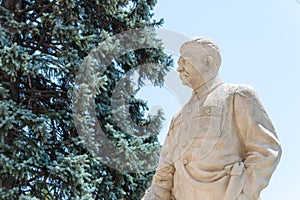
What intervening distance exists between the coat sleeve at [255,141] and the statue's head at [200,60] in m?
0.27

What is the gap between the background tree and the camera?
8.36 metres

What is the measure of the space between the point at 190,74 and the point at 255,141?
63cm

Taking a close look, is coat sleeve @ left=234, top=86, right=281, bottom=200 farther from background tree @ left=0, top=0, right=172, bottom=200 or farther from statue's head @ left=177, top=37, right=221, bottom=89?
background tree @ left=0, top=0, right=172, bottom=200

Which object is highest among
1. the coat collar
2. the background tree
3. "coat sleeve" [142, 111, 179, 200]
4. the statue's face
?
the background tree

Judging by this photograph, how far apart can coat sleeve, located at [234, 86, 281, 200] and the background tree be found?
5.18 metres

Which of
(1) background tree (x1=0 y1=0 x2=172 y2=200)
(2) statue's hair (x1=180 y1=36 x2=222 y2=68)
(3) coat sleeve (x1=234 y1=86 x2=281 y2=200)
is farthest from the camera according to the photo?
(1) background tree (x1=0 y1=0 x2=172 y2=200)

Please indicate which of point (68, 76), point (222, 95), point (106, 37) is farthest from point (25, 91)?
point (222, 95)

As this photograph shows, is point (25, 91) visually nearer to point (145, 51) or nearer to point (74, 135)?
point (74, 135)

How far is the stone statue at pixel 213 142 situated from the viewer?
324 centimetres

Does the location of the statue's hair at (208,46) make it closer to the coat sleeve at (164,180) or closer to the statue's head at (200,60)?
the statue's head at (200,60)

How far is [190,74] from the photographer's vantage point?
3637 millimetres

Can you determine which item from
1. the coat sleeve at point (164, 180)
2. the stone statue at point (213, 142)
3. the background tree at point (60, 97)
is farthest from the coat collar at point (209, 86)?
the background tree at point (60, 97)

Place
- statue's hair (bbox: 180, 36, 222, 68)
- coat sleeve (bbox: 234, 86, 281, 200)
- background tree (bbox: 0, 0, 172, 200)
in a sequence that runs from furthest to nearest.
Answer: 1. background tree (bbox: 0, 0, 172, 200)
2. statue's hair (bbox: 180, 36, 222, 68)
3. coat sleeve (bbox: 234, 86, 281, 200)

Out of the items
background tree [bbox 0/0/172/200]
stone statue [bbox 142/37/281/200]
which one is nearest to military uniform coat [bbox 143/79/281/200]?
stone statue [bbox 142/37/281/200]
